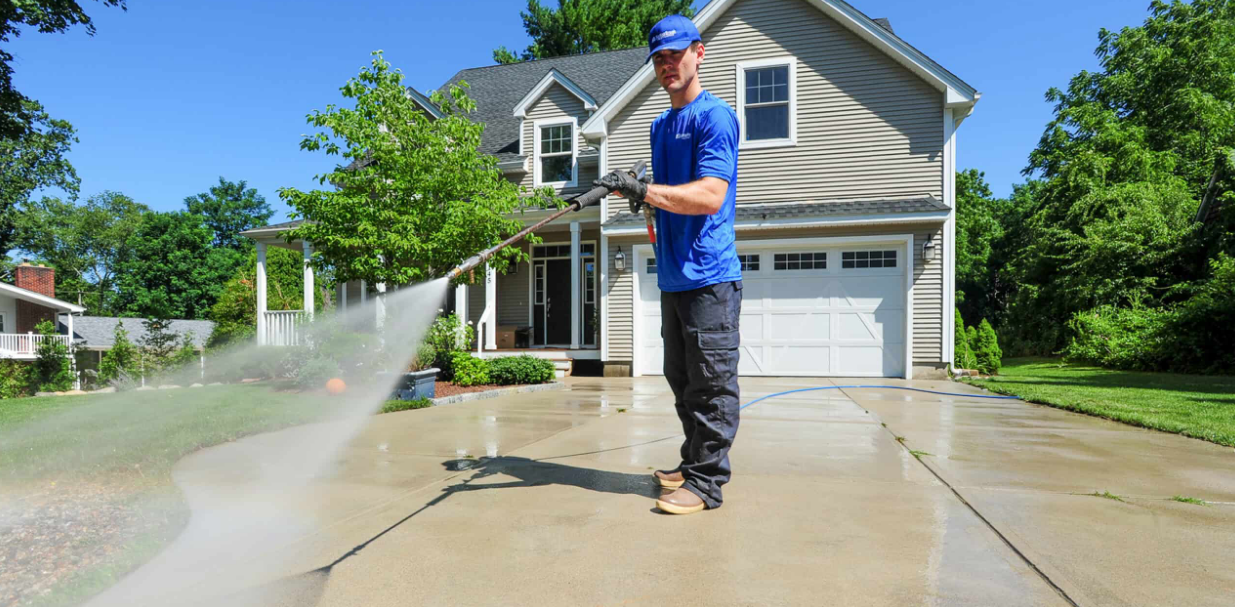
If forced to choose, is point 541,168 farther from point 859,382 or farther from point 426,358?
point 859,382

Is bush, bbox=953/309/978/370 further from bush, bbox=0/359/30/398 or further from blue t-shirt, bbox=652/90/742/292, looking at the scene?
bush, bbox=0/359/30/398

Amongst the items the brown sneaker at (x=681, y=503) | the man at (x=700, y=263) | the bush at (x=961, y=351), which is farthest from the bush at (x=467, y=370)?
the bush at (x=961, y=351)

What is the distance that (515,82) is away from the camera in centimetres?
1800

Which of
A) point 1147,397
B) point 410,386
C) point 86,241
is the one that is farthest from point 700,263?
point 86,241

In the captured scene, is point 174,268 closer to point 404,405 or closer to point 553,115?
point 553,115

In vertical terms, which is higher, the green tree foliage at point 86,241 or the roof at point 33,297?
the green tree foliage at point 86,241

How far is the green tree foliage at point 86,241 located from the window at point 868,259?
51.4 metres

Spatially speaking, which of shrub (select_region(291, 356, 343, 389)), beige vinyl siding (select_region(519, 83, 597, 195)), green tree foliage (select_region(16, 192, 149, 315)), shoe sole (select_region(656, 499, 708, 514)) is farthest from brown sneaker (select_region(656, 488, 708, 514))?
green tree foliage (select_region(16, 192, 149, 315))

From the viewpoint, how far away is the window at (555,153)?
47.4 feet

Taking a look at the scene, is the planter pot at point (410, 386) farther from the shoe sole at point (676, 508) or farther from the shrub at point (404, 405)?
the shoe sole at point (676, 508)

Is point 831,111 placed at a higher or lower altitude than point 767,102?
lower

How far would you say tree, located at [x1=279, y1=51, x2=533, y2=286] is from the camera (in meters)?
8.67

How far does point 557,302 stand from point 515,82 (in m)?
6.63

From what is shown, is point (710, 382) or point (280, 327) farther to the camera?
point (280, 327)
